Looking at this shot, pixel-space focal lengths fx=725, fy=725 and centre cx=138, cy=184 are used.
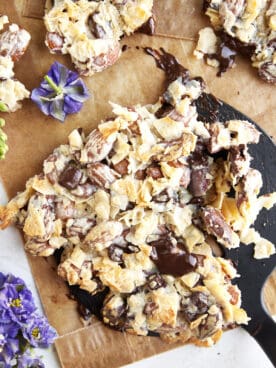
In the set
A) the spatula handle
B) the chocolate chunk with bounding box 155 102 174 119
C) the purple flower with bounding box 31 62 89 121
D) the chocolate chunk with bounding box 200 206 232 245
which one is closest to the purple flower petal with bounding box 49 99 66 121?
the purple flower with bounding box 31 62 89 121

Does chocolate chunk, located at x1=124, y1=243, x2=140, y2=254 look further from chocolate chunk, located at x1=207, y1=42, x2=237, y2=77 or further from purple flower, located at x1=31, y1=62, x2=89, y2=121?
chocolate chunk, located at x1=207, y1=42, x2=237, y2=77

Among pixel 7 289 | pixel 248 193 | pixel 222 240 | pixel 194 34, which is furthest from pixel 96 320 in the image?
pixel 194 34

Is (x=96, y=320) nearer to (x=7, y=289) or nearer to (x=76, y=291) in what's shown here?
(x=76, y=291)

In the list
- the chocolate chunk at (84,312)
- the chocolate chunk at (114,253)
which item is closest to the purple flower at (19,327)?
the chocolate chunk at (84,312)

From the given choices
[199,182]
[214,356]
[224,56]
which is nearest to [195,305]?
[214,356]

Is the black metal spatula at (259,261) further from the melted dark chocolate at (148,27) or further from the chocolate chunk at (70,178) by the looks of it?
the chocolate chunk at (70,178)

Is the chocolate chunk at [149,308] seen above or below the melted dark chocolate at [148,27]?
below
